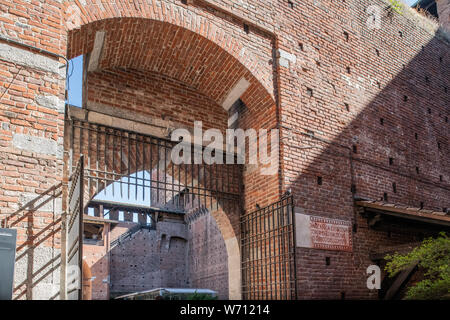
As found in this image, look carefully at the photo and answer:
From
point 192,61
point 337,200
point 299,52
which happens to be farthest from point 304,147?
point 192,61

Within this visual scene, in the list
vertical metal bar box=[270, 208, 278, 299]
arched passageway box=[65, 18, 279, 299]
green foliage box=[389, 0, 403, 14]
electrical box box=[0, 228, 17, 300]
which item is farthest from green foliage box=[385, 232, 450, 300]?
green foliage box=[389, 0, 403, 14]

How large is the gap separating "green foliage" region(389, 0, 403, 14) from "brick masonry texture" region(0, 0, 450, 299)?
0.18 m

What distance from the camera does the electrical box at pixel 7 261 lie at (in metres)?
4.11

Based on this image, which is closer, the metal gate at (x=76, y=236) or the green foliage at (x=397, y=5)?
the metal gate at (x=76, y=236)

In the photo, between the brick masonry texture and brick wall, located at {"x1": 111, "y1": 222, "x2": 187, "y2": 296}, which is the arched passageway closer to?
the brick masonry texture

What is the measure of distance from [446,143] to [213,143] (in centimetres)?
573

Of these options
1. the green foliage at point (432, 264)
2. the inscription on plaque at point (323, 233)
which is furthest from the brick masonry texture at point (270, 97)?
the green foliage at point (432, 264)

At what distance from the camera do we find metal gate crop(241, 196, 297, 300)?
21.6ft

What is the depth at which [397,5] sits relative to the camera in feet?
33.7

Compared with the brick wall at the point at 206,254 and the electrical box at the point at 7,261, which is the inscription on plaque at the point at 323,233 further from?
the brick wall at the point at 206,254

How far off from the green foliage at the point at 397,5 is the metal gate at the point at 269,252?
5841mm

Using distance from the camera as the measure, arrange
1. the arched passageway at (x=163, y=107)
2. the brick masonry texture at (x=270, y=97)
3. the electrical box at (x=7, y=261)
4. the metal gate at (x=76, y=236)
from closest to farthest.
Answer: the electrical box at (x=7, y=261)
the metal gate at (x=76, y=236)
the brick masonry texture at (x=270, y=97)
the arched passageway at (x=163, y=107)

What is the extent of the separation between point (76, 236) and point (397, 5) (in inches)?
345
